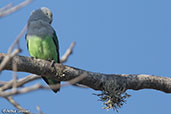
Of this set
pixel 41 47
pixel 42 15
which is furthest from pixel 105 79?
pixel 42 15

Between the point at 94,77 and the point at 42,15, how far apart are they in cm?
295

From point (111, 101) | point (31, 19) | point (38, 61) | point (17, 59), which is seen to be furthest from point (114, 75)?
point (31, 19)

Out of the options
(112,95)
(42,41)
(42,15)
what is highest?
(42,15)

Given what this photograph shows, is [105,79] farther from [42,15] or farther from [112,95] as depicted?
[42,15]

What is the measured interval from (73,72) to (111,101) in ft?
2.65

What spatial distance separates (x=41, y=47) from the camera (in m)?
6.51

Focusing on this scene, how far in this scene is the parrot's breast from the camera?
6.51 m

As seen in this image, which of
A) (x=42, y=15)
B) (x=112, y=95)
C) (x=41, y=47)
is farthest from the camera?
(x=42, y=15)

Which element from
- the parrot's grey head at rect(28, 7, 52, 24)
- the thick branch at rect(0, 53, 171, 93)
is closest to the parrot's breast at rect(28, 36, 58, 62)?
the parrot's grey head at rect(28, 7, 52, 24)

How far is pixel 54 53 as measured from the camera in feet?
21.9

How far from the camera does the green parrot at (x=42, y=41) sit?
652 centimetres

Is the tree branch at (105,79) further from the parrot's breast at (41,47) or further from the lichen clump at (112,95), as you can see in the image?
the parrot's breast at (41,47)

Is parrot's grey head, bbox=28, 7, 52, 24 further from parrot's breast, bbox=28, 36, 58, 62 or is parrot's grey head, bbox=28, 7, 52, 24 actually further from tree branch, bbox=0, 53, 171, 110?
tree branch, bbox=0, 53, 171, 110

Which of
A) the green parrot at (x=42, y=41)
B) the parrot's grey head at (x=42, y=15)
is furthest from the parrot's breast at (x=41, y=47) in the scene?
the parrot's grey head at (x=42, y=15)
